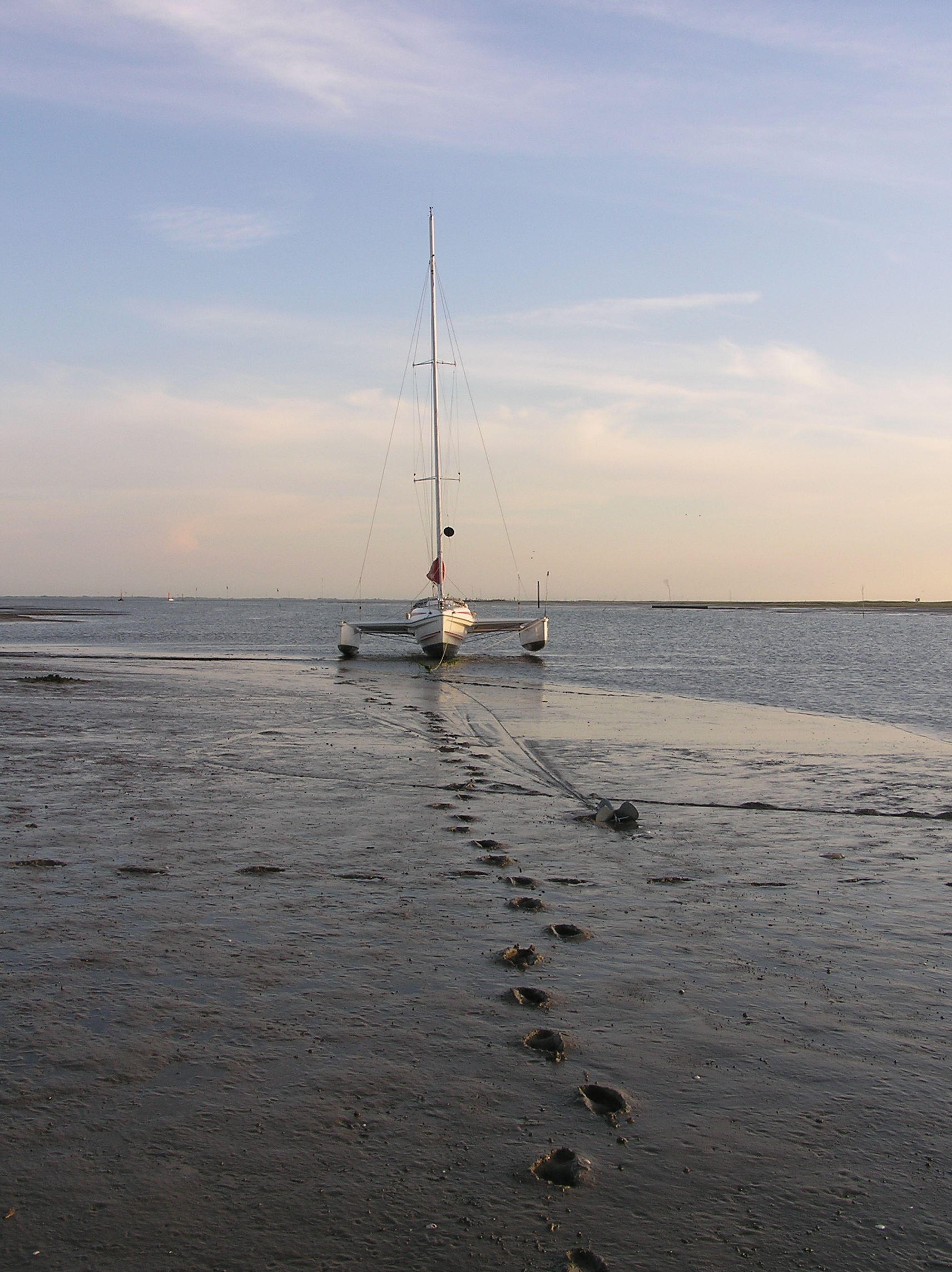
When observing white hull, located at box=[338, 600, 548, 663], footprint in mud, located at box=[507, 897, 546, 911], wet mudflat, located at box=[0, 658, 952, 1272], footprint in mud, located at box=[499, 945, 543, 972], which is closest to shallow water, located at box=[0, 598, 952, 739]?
white hull, located at box=[338, 600, 548, 663]

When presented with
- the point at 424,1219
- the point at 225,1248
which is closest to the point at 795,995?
the point at 424,1219

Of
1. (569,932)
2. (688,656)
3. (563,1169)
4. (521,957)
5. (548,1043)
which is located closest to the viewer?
(563,1169)

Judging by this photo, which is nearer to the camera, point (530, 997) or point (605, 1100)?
point (605, 1100)

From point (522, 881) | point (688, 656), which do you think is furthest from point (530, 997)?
point (688, 656)

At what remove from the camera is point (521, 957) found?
573 centimetres

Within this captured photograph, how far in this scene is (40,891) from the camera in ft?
22.1

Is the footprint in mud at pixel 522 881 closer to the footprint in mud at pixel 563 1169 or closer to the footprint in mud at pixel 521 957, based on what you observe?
the footprint in mud at pixel 521 957

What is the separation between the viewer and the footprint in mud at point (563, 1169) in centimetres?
350

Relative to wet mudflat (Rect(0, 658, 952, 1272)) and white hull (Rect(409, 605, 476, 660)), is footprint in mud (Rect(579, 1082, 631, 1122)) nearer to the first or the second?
wet mudflat (Rect(0, 658, 952, 1272))

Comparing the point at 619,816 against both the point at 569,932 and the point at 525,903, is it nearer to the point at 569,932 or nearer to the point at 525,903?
the point at 525,903

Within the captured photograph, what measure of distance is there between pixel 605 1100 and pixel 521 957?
65.7 inches

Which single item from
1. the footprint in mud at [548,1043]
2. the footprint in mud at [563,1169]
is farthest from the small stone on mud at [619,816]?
the footprint in mud at [563,1169]

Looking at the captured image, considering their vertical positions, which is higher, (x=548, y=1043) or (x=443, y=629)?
(x=443, y=629)

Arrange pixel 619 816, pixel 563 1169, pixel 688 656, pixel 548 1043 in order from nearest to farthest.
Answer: pixel 563 1169
pixel 548 1043
pixel 619 816
pixel 688 656
